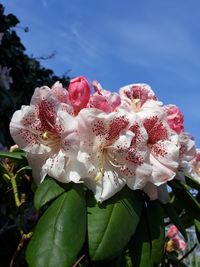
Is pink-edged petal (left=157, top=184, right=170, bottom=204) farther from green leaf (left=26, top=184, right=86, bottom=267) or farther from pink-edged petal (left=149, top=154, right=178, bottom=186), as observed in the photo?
green leaf (left=26, top=184, right=86, bottom=267)

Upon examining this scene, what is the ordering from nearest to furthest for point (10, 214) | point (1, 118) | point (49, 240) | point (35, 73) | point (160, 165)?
1. point (49, 240)
2. point (160, 165)
3. point (10, 214)
4. point (1, 118)
5. point (35, 73)

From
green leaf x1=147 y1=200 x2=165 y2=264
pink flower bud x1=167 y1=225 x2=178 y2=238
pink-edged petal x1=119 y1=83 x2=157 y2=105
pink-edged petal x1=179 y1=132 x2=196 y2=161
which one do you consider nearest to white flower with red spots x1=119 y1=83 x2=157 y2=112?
pink-edged petal x1=119 y1=83 x2=157 y2=105

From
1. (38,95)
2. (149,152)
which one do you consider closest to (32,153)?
(38,95)

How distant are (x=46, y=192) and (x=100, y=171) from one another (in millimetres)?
103

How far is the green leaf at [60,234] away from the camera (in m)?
0.77

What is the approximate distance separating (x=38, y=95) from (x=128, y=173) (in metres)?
0.22

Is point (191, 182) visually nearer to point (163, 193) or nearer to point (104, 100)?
point (163, 193)

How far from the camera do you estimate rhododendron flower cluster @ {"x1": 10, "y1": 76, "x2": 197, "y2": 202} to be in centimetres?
86

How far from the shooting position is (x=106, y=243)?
2.62ft

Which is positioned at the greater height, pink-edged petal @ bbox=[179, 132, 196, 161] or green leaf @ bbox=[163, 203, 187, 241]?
pink-edged petal @ bbox=[179, 132, 196, 161]

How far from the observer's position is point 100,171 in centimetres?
89

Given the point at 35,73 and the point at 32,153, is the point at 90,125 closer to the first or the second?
A: the point at 32,153

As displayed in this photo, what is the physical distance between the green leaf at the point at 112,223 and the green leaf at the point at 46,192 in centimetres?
6

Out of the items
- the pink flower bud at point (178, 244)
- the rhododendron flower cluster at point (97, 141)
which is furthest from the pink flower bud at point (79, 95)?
the pink flower bud at point (178, 244)
